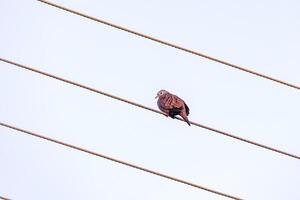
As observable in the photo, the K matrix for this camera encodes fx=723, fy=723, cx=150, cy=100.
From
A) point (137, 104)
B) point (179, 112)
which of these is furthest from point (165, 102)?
point (137, 104)

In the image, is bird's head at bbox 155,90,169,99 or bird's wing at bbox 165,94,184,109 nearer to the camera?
bird's wing at bbox 165,94,184,109

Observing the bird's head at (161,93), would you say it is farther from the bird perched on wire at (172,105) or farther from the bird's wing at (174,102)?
the bird's wing at (174,102)

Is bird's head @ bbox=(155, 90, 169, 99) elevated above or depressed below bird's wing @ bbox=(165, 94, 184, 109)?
above

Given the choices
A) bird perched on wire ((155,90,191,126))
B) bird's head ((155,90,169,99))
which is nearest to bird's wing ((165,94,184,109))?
bird perched on wire ((155,90,191,126))

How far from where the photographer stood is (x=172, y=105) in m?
6.88

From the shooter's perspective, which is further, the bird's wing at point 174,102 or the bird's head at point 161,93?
the bird's head at point 161,93

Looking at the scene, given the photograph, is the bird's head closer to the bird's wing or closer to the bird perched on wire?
the bird perched on wire

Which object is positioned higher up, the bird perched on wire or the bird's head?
the bird's head

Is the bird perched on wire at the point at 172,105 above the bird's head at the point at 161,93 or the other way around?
the other way around

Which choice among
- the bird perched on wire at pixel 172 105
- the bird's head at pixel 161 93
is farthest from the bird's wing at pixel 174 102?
the bird's head at pixel 161 93

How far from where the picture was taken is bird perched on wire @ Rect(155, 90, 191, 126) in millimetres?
6805

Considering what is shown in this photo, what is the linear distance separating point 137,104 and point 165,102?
173cm

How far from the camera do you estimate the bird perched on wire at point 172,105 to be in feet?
22.3

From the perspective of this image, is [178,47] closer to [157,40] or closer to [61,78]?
[157,40]
